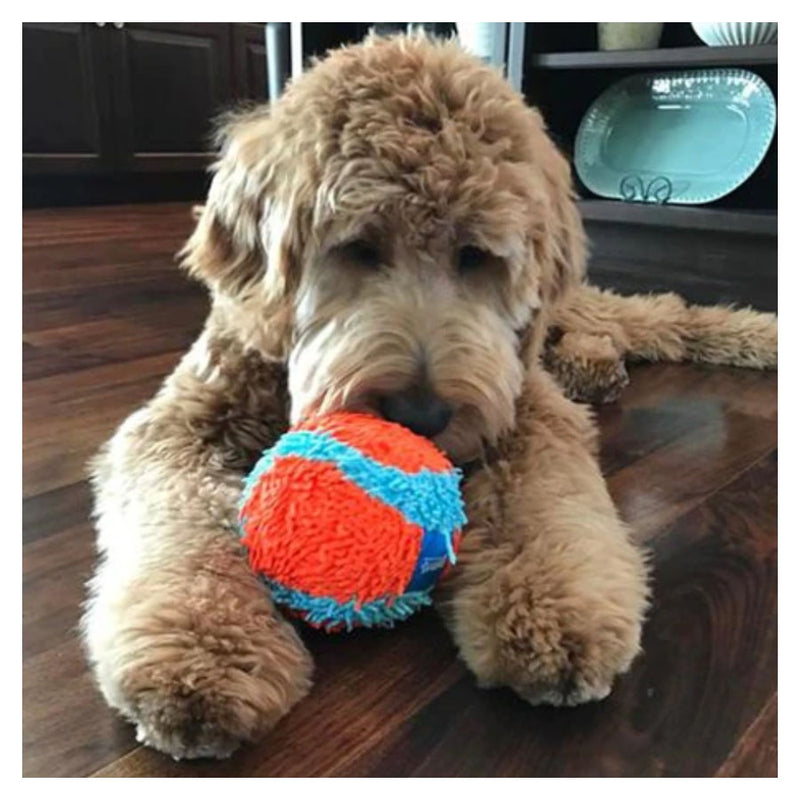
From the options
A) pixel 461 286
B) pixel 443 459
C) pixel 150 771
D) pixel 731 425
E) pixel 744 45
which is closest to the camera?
pixel 150 771

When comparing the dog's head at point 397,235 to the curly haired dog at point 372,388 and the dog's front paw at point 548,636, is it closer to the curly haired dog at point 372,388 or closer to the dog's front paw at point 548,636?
the curly haired dog at point 372,388

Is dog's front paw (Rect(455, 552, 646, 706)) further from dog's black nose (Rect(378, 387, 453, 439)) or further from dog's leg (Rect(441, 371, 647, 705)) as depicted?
dog's black nose (Rect(378, 387, 453, 439))

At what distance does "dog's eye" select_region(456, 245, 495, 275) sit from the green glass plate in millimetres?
2309

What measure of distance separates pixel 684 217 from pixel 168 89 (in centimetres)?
441

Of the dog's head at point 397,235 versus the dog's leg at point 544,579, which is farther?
the dog's head at point 397,235

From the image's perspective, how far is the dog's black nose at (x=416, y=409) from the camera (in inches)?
43.3

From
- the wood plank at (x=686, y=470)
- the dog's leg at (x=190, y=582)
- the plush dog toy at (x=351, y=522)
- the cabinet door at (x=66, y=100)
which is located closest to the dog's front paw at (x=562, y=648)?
the plush dog toy at (x=351, y=522)

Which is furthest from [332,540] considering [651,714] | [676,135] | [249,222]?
[676,135]

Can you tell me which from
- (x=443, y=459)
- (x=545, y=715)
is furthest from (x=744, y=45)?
(x=545, y=715)

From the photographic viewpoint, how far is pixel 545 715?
0.94 meters

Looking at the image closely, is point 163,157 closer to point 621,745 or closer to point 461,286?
point 461,286

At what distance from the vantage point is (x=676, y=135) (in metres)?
3.46

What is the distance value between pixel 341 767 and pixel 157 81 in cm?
615

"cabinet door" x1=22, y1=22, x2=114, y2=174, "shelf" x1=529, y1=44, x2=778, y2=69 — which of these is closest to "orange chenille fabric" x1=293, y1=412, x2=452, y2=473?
"shelf" x1=529, y1=44, x2=778, y2=69
